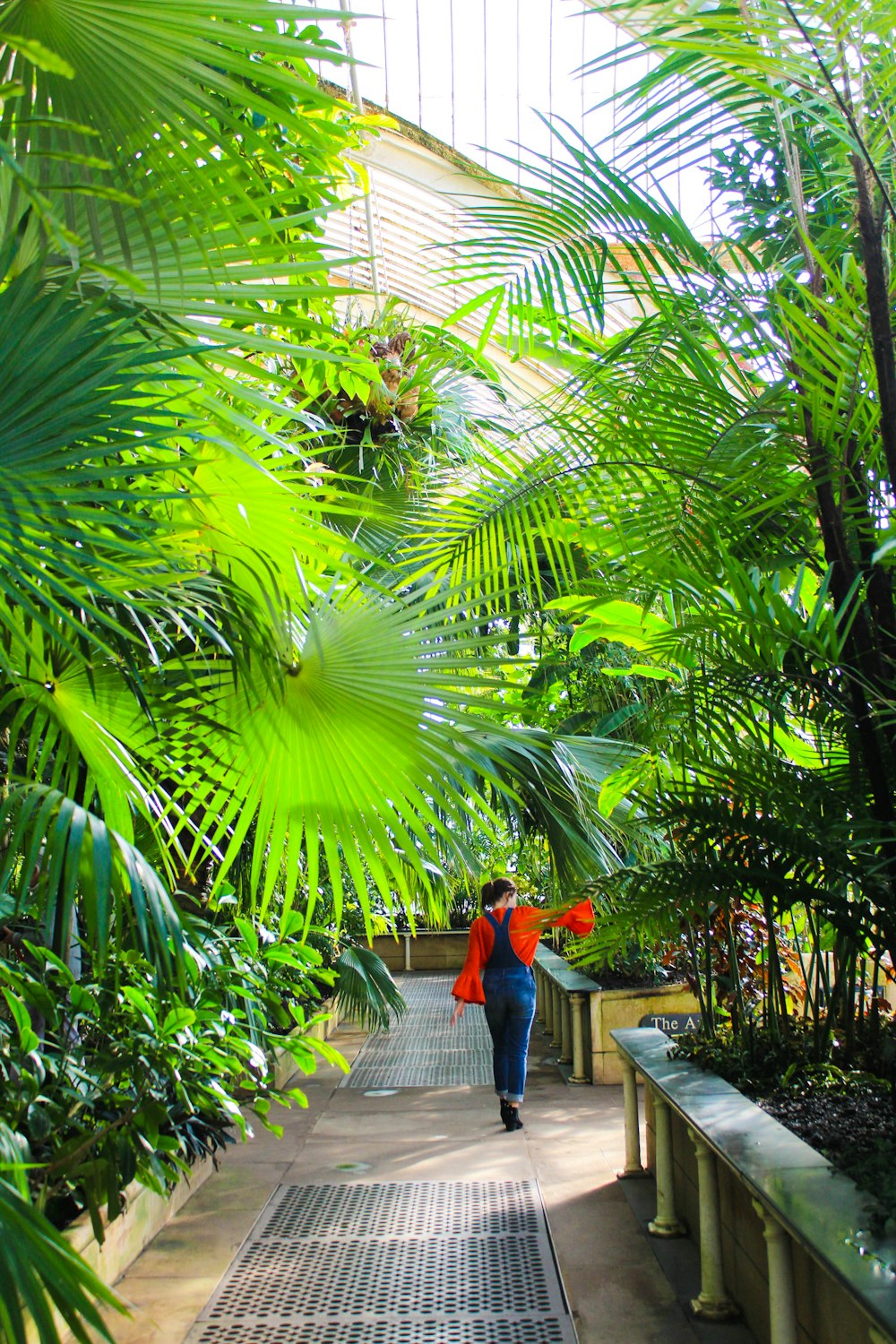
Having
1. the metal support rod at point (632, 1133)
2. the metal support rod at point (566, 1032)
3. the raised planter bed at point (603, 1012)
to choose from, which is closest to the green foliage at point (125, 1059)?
the metal support rod at point (632, 1133)

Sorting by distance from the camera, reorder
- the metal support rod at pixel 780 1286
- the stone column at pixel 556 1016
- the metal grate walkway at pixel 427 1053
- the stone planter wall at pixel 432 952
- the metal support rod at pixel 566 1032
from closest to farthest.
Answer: the metal support rod at pixel 780 1286 < the metal grate walkway at pixel 427 1053 < the metal support rod at pixel 566 1032 < the stone column at pixel 556 1016 < the stone planter wall at pixel 432 952

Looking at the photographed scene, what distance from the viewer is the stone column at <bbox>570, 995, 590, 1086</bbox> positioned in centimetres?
654

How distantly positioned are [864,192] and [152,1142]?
251 centimetres

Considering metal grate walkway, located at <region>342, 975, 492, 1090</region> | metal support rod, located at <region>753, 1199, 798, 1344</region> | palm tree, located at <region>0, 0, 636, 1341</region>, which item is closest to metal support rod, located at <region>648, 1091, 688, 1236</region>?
metal support rod, located at <region>753, 1199, 798, 1344</region>

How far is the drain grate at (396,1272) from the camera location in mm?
3004

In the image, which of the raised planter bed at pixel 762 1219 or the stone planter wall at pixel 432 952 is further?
the stone planter wall at pixel 432 952

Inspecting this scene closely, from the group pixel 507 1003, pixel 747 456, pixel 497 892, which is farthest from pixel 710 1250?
pixel 497 892

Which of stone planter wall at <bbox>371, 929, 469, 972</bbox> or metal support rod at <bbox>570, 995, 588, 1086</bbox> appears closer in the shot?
metal support rod at <bbox>570, 995, 588, 1086</bbox>

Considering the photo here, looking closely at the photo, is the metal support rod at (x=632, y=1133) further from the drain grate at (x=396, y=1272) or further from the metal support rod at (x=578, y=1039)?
the metal support rod at (x=578, y=1039)

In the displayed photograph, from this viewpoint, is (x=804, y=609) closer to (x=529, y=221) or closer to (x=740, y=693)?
(x=740, y=693)

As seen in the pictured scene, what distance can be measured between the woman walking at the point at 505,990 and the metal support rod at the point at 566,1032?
4.53 ft

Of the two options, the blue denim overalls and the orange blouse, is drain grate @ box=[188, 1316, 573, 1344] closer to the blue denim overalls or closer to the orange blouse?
the blue denim overalls

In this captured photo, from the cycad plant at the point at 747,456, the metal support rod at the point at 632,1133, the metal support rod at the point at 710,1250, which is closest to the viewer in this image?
the cycad plant at the point at 747,456

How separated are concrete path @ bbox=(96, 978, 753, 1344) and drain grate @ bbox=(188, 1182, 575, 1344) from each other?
6cm
